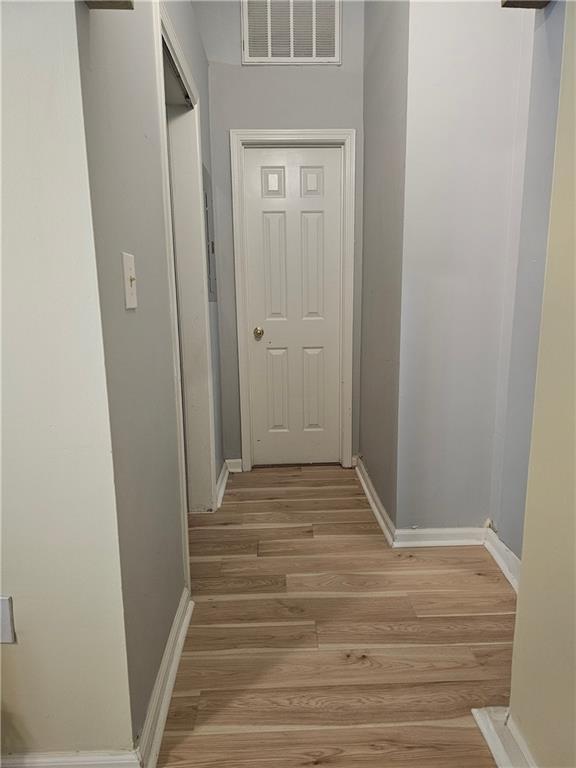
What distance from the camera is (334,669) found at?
1.39m

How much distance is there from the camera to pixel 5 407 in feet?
2.99

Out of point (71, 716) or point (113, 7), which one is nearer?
point (113, 7)

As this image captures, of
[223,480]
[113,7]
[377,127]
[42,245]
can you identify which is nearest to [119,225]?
[42,245]

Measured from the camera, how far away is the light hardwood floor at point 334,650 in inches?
45.6

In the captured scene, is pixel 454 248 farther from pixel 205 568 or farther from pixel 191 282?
pixel 205 568

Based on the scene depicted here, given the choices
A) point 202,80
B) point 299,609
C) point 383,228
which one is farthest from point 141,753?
point 202,80

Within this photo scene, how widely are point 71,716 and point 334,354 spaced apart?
2.26 metres

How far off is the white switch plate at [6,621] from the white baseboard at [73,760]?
0.29 m

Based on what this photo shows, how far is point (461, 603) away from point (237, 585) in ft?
2.88

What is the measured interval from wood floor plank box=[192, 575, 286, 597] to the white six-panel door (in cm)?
121

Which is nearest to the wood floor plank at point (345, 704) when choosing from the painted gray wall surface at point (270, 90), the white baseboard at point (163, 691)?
the white baseboard at point (163, 691)

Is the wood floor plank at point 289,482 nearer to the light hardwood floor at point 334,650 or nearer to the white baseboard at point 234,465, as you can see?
the white baseboard at point 234,465

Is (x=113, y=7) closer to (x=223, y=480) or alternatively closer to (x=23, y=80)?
(x=23, y=80)

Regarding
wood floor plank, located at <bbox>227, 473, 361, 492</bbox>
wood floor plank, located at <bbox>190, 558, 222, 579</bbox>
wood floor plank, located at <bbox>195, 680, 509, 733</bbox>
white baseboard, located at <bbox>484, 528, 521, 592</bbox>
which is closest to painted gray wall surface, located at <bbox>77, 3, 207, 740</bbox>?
wood floor plank, located at <bbox>195, 680, 509, 733</bbox>
